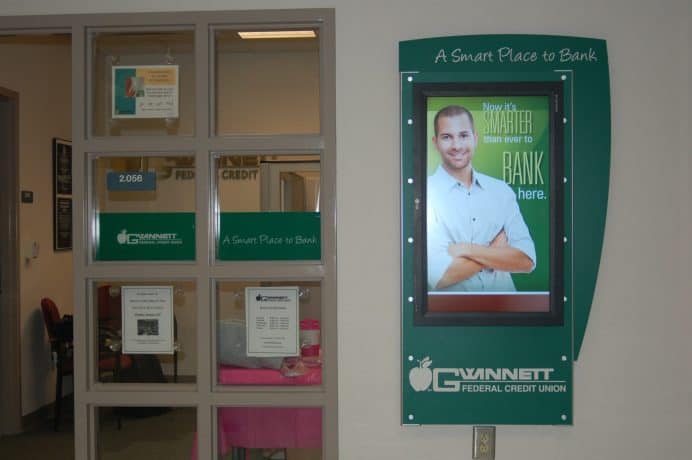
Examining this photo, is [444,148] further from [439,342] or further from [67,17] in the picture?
[67,17]

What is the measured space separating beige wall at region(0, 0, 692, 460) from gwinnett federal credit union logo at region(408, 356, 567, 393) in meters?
0.10

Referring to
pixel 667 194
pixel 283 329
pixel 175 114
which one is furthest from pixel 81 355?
pixel 667 194

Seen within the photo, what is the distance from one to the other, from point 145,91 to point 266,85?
1.71ft

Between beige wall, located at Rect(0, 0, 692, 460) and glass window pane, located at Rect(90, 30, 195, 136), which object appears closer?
beige wall, located at Rect(0, 0, 692, 460)

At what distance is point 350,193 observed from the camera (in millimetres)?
2525

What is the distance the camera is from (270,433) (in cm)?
262

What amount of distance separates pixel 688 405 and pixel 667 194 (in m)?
0.85

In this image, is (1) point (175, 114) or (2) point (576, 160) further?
(1) point (175, 114)

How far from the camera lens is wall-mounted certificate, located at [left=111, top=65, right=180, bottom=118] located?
8.66ft

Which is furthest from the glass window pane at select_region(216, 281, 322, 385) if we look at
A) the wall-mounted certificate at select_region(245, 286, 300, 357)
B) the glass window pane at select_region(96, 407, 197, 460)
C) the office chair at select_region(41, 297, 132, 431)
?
the office chair at select_region(41, 297, 132, 431)

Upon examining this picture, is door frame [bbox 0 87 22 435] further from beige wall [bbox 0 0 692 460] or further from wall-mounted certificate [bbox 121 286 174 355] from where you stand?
beige wall [bbox 0 0 692 460]

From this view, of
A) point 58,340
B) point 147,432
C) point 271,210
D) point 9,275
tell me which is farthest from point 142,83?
point 58,340

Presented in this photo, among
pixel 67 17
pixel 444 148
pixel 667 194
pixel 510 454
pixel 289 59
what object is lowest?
pixel 510 454

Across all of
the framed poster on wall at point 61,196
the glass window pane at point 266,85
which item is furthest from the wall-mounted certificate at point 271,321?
the framed poster on wall at point 61,196
